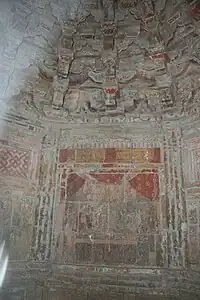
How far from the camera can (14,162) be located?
518cm

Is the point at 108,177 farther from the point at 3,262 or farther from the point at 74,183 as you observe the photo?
the point at 3,262

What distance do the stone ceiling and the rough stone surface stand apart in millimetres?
20

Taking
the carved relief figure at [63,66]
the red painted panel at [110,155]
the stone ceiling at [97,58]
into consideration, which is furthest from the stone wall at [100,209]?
the carved relief figure at [63,66]

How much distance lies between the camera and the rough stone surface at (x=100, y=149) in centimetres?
475

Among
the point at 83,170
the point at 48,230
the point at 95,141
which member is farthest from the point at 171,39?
the point at 48,230

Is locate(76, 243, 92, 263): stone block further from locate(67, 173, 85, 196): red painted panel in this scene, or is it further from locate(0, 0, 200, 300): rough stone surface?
locate(67, 173, 85, 196): red painted panel

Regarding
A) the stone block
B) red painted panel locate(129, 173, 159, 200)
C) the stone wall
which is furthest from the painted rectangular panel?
red painted panel locate(129, 173, 159, 200)

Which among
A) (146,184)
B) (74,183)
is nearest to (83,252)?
(74,183)

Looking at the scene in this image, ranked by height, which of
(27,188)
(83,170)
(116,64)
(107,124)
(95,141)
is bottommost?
(27,188)

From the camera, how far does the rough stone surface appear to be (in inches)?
187

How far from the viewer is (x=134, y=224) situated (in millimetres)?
5020

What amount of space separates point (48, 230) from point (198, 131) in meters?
3.12

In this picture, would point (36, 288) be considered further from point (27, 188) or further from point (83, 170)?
point (83, 170)

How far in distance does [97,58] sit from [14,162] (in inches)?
105
